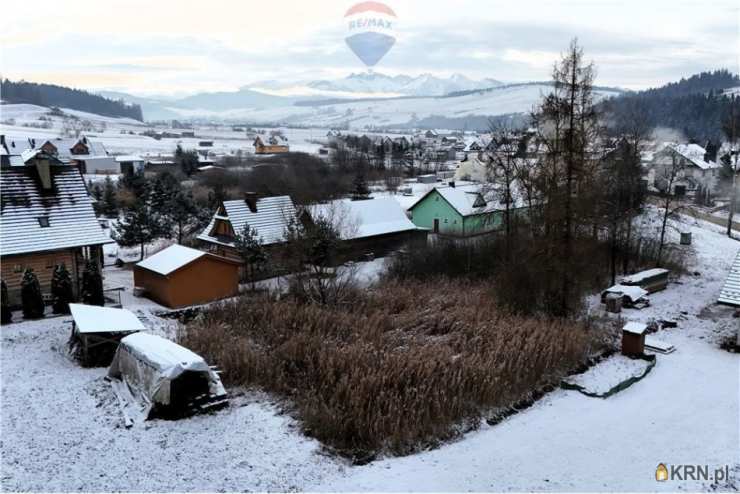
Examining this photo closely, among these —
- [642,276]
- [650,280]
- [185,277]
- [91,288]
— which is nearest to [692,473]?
[642,276]

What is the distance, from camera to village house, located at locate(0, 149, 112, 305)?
2073 cm

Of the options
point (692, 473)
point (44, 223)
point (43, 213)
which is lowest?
point (692, 473)

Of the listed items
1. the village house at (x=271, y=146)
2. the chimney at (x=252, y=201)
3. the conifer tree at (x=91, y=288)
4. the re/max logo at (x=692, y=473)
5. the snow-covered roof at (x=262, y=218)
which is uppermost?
the village house at (x=271, y=146)

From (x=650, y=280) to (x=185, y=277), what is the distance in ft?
71.6

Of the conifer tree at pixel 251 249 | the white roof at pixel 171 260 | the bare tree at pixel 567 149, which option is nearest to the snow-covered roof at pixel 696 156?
the bare tree at pixel 567 149

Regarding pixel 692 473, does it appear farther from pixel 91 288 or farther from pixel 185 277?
pixel 185 277

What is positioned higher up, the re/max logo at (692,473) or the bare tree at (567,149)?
the bare tree at (567,149)

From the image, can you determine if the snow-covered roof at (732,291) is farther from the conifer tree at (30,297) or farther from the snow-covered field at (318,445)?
the conifer tree at (30,297)

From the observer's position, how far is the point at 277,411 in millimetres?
13062

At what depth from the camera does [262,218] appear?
99.7ft

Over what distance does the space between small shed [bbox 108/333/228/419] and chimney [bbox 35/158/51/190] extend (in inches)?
477

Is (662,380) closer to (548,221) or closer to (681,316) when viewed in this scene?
(548,221)

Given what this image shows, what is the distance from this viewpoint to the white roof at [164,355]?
1276 centimetres

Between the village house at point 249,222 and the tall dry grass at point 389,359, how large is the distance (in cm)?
794
